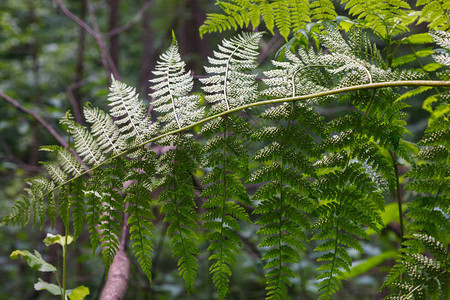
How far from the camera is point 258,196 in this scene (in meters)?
0.81

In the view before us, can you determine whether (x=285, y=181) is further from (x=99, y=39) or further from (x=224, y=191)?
(x=99, y=39)

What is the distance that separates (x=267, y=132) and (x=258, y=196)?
17cm

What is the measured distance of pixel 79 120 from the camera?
267 centimetres

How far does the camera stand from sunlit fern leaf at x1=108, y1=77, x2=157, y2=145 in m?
0.88

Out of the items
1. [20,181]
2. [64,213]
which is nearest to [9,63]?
[20,181]

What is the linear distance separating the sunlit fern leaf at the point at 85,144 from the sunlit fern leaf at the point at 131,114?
0.10 m

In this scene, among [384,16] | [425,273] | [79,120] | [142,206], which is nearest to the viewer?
[425,273]

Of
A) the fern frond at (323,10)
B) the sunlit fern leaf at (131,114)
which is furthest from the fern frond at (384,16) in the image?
the sunlit fern leaf at (131,114)

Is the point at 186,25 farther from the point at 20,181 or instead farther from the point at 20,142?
the point at 20,181

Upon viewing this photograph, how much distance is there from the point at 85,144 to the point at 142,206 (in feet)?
0.87

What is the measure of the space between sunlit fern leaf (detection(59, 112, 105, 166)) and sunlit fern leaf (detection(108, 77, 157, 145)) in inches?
3.9

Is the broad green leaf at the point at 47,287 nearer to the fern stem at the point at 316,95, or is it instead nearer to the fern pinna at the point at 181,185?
the fern stem at the point at 316,95

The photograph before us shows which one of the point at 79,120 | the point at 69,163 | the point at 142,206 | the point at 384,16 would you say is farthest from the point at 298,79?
the point at 79,120

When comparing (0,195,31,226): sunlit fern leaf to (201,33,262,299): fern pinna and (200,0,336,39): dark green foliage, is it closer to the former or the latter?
(201,33,262,299): fern pinna
